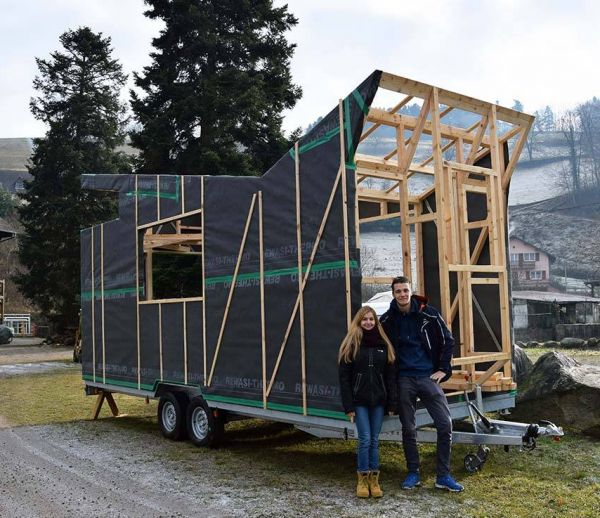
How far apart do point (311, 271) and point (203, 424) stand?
10.0 ft

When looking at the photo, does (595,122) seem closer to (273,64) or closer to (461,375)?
(273,64)

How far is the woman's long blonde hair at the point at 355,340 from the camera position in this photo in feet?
19.7

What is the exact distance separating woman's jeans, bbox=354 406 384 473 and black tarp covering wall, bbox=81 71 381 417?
1.43ft

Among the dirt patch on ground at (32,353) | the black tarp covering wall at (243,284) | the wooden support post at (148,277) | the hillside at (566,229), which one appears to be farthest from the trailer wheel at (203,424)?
the hillside at (566,229)

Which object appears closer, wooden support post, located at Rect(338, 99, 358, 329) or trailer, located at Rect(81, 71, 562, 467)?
wooden support post, located at Rect(338, 99, 358, 329)

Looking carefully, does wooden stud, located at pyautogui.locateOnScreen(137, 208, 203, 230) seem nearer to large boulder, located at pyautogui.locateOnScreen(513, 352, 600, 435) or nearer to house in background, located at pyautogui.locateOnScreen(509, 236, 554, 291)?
large boulder, located at pyautogui.locateOnScreen(513, 352, 600, 435)

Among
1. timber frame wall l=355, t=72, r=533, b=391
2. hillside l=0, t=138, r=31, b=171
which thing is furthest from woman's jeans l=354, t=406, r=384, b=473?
hillside l=0, t=138, r=31, b=171

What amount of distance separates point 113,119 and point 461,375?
3019 cm

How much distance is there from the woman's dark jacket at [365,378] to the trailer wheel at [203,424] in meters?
2.88

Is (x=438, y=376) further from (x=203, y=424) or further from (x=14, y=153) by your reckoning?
(x=14, y=153)

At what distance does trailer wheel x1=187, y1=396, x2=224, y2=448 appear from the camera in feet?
27.4

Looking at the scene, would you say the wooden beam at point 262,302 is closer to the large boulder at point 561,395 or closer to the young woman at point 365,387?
the young woman at point 365,387

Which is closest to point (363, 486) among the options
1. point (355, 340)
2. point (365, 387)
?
point (365, 387)

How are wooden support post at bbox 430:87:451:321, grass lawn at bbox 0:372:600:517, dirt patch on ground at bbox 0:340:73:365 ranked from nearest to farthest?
1. grass lawn at bbox 0:372:600:517
2. wooden support post at bbox 430:87:451:321
3. dirt patch on ground at bbox 0:340:73:365
